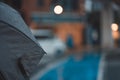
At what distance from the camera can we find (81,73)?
9906 mm

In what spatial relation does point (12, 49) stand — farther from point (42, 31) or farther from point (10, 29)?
point (42, 31)

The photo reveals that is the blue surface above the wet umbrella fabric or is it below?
below

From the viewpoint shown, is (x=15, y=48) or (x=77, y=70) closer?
(x=15, y=48)

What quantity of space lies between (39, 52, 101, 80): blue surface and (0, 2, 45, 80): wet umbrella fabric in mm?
6620

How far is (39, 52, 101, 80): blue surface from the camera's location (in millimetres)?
9820

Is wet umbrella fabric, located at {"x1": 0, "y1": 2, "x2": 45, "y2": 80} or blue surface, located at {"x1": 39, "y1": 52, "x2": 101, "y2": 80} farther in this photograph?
blue surface, located at {"x1": 39, "y1": 52, "x2": 101, "y2": 80}

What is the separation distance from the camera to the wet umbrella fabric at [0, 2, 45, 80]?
2807 millimetres

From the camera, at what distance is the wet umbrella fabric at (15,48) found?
2807 millimetres

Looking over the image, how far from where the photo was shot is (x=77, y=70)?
10.3 meters

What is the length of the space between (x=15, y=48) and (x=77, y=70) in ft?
24.6

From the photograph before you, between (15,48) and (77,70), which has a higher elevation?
(15,48)

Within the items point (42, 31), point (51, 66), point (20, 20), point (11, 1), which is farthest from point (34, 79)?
point (42, 31)

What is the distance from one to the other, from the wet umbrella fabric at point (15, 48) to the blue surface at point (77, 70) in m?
6.62

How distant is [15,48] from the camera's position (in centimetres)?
284
